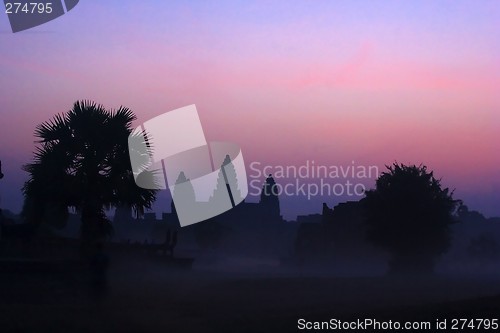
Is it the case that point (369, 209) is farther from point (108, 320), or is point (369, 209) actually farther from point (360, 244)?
point (108, 320)

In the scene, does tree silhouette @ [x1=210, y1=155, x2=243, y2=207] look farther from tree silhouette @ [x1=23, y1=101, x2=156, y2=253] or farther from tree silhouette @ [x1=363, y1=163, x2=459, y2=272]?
tree silhouette @ [x1=23, y1=101, x2=156, y2=253]

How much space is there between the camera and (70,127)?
29.8 m

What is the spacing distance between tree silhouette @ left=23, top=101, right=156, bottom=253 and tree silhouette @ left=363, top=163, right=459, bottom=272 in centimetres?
1881

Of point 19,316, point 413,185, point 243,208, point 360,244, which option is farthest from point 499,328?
point 243,208

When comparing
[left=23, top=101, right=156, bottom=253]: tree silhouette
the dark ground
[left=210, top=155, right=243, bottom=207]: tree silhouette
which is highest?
[left=210, top=155, right=243, bottom=207]: tree silhouette

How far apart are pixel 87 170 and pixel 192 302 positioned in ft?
34.2

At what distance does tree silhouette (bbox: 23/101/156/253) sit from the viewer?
28922 millimetres

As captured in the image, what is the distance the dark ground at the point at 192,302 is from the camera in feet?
48.7

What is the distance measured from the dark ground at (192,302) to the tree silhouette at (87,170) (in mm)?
2892

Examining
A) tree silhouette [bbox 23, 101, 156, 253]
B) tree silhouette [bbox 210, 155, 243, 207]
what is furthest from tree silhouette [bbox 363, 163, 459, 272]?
tree silhouette [bbox 23, 101, 156, 253]

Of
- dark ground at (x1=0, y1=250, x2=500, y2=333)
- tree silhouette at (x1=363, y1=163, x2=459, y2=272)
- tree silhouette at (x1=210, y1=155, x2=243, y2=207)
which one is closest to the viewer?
dark ground at (x1=0, y1=250, x2=500, y2=333)

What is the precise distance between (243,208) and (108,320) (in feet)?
339

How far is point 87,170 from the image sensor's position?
96.1 feet

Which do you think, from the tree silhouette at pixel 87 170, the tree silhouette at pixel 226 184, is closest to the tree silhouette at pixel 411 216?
the tree silhouette at pixel 226 184
